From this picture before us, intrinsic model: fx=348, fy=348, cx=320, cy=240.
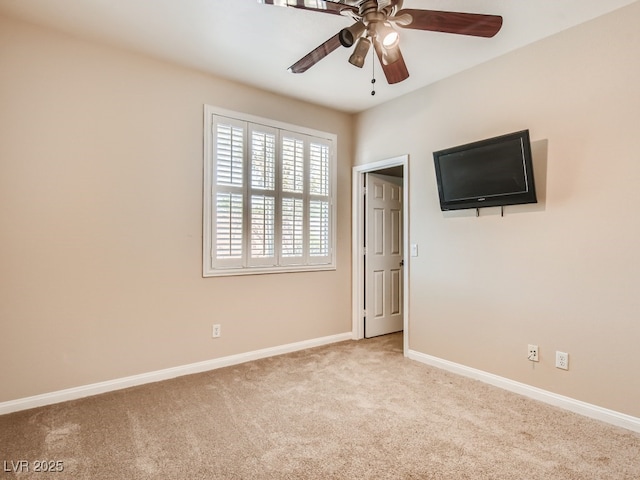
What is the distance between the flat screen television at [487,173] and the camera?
2.63 m

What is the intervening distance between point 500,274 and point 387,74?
187 cm

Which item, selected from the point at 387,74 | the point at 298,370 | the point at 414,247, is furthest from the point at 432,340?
the point at 387,74

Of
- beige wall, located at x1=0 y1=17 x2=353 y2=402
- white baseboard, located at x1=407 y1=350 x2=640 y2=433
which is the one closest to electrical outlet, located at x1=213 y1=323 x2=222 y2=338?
beige wall, located at x1=0 y1=17 x2=353 y2=402

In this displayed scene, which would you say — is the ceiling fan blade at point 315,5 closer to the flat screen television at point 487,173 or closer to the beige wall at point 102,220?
the flat screen television at point 487,173

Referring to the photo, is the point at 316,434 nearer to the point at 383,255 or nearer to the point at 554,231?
the point at 554,231

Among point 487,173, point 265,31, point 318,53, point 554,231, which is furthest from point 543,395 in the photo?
point 265,31

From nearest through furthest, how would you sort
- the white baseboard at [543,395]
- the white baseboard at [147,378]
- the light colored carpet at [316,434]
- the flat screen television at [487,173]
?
the light colored carpet at [316,434]
the white baseboard at [543,395]
the white baseboard at [147,378]
the flat screen television at [487,173]

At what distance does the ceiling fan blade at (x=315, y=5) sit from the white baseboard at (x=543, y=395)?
9.60 feet

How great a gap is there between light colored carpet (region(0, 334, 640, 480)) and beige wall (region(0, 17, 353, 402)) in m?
0.40

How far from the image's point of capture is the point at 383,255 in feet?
14.9

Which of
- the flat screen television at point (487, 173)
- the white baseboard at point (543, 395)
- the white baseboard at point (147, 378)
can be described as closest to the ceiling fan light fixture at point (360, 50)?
the flat screen television at point (487, 173)

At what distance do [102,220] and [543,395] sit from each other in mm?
3695

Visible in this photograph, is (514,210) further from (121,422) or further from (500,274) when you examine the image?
(121,422)

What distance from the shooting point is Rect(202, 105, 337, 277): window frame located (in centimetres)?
328
